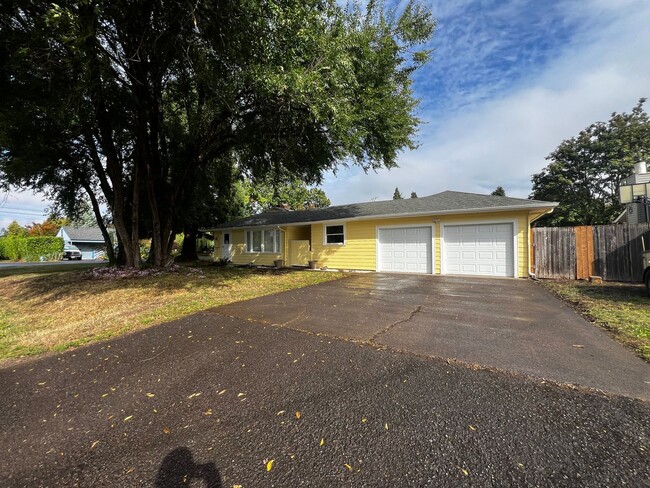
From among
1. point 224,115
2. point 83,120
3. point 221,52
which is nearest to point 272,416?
point 221,52

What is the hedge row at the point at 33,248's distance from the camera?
29266 mm

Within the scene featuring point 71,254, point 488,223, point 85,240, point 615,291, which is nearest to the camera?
point 615,291

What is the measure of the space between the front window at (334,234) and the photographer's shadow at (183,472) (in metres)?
12.4

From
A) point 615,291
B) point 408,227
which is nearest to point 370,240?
point 408,227

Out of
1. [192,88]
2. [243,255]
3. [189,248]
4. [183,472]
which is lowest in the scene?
[183,472]

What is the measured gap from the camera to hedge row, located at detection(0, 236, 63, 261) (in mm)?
29266

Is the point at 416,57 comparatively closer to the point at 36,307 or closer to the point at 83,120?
the point at 83,120

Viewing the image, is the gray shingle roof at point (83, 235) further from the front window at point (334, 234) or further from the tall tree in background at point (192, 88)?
the front window at point (334, 234)

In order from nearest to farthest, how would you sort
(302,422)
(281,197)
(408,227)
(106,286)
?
(302,422)
(106,286)
(408,227)
(281,197)

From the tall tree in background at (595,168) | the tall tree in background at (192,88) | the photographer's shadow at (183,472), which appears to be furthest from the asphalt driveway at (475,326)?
the tall tree in background at (595,168)

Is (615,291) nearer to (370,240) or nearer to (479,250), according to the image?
(479,250)

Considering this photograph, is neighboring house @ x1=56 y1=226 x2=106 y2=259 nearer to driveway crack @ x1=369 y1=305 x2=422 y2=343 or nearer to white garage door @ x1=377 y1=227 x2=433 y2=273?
white garage door @ x1=377 y1=227 x2=433 y2=273

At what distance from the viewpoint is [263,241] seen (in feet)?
55.7

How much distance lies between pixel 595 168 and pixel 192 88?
32.9 m
